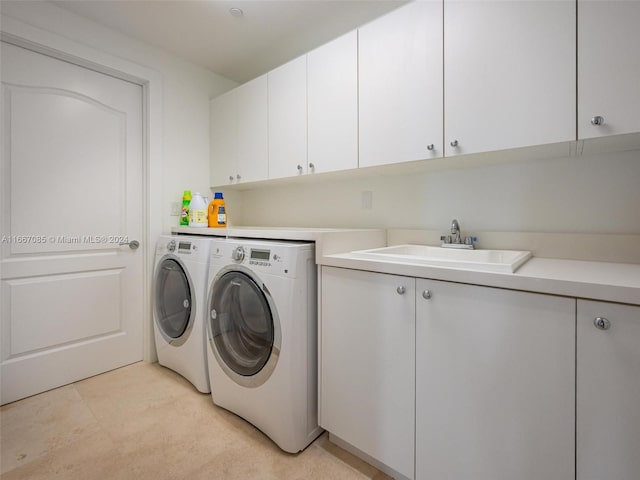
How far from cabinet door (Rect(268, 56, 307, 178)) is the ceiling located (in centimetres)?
28

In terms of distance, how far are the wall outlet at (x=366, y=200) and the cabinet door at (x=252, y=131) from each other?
696mm

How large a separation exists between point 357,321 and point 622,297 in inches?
31.8

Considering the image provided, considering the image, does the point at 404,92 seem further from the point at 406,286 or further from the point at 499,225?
the point at 406,286

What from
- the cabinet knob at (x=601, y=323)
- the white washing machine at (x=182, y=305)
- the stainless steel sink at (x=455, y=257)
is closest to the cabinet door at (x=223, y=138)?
the white washing machine at (x=182, y=305)

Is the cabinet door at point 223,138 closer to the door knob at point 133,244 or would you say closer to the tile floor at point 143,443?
the door knob at point 133,244

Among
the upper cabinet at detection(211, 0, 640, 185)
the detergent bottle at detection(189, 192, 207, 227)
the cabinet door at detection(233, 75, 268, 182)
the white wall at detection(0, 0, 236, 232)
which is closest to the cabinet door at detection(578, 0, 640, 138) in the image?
the upper cabinet at detection(211, 0, 640, 185)

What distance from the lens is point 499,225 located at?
1.53m

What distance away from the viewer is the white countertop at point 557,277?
79 cm

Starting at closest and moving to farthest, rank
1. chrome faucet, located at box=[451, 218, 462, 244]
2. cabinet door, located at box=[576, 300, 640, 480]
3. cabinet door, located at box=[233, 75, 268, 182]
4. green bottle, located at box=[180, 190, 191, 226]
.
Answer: cabinet door, located at box=[576, 300, 640, 480] → chrome faucet, located at box=[451, 218, 462, 244] → cabinet door, located at box=[233, 75, 268, 182] → green bottle, located at box=[180, 190, 191, 226]

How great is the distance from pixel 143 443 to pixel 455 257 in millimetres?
1771

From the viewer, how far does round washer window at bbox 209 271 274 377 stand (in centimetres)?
145

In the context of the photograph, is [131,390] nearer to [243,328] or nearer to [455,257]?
[243,328]

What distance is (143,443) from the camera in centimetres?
143

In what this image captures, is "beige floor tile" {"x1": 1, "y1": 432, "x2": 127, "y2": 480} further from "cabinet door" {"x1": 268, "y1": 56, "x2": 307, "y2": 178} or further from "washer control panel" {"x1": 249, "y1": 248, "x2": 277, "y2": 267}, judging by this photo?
"cabinet door" {"x1": 268, "y1": 56, "x2": 307, "y2": 178}
